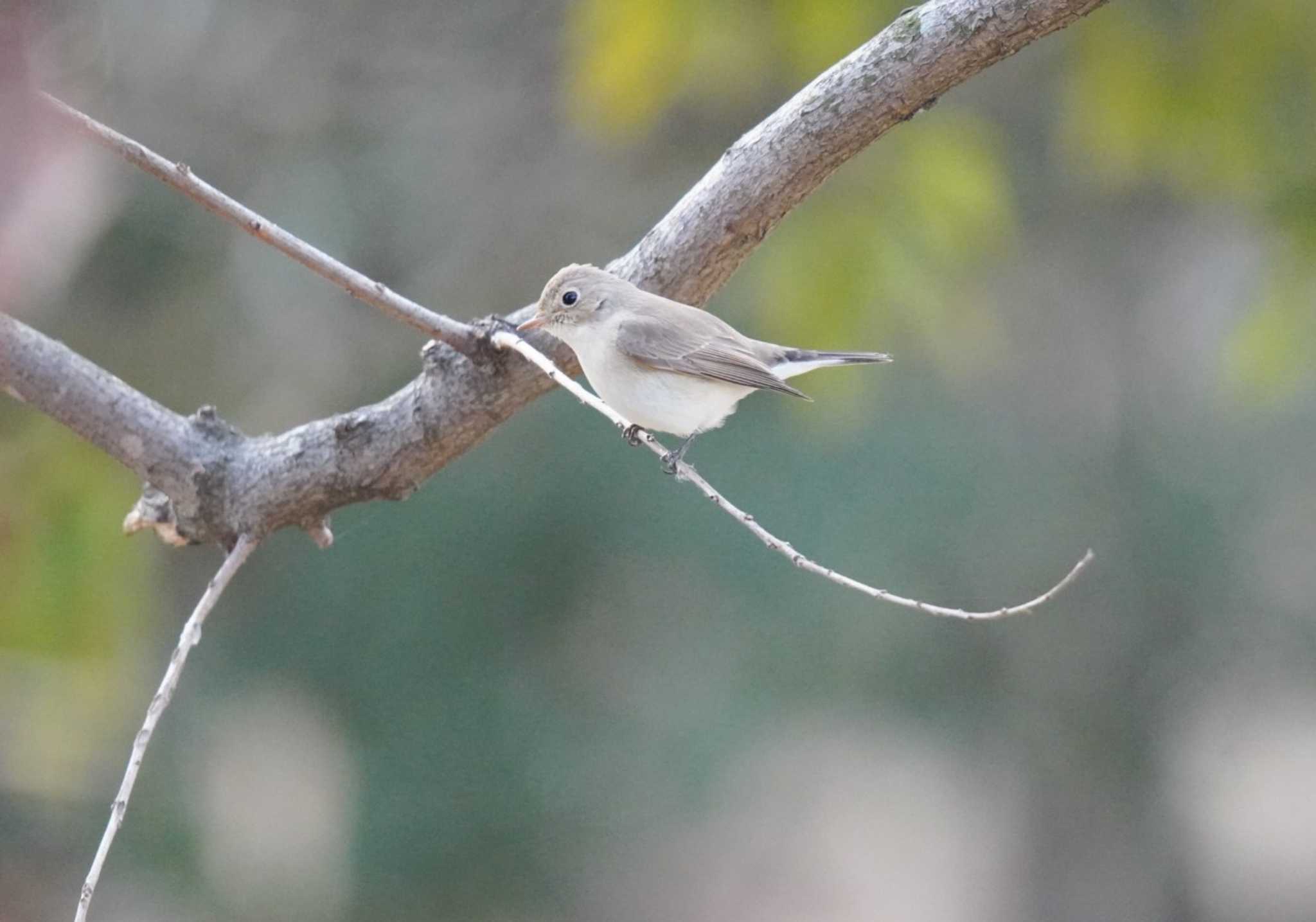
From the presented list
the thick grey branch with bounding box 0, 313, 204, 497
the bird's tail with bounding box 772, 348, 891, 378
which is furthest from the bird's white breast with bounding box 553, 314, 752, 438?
the thick grey branch with bounding box 0, 313, 204, 497

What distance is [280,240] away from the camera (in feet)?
8.04

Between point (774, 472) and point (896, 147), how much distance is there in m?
3.24

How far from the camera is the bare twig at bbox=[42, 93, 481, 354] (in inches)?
90.4

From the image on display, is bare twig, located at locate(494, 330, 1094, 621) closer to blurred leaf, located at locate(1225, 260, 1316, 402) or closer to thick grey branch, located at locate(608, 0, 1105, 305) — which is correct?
thick grey branch, located at locate(608, 0, 1105, 305)

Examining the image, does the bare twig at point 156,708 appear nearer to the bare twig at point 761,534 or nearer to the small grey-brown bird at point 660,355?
the bare twig at point 761,534

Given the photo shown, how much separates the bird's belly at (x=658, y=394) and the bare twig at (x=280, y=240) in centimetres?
62

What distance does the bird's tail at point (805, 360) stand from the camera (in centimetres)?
356

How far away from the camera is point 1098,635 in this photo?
327 inches

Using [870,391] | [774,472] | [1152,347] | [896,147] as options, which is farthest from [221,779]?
[1152,347]

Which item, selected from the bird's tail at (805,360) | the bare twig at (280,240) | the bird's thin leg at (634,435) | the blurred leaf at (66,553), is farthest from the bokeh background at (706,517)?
the bare twig at (280,240)

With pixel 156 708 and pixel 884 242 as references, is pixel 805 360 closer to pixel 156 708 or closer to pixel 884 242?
pixel 884 242

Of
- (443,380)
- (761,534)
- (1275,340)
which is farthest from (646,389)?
(1275,340)

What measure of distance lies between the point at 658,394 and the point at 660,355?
0.34 ft

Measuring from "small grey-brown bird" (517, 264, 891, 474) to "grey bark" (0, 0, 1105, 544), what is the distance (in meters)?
0.25
